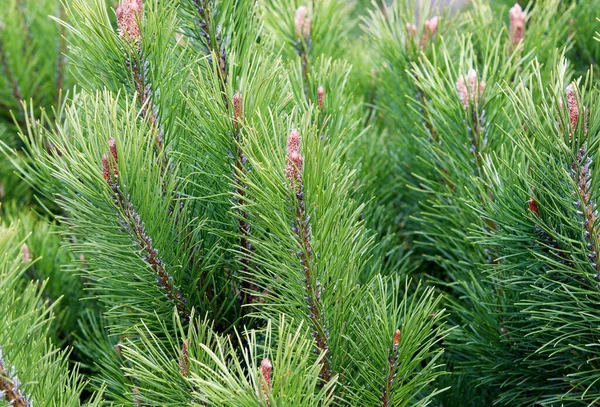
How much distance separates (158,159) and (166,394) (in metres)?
0.25

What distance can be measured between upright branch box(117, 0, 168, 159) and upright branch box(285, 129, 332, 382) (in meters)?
0.17

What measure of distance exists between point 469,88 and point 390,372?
39 cm

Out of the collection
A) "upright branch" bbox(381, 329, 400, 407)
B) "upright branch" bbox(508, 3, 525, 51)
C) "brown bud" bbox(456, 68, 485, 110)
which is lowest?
"upright branch" bbox(381, 329, 400, 407)

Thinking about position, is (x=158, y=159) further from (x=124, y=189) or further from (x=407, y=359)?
(x=407, y=359)

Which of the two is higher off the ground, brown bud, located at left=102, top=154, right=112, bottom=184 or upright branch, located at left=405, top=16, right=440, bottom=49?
upright branch, located at left=405, top=16, right=440, bottom=49

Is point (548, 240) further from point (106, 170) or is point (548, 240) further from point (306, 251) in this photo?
point (106, 170)

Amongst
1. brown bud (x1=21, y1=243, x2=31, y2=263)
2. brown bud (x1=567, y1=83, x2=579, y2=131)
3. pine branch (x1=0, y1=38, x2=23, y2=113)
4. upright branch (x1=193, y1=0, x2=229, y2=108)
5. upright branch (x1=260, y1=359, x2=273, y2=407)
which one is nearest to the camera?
upright branch (x1=260, y1=359, x2=273, y2=407)

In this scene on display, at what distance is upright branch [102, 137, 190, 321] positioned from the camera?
0.66 m

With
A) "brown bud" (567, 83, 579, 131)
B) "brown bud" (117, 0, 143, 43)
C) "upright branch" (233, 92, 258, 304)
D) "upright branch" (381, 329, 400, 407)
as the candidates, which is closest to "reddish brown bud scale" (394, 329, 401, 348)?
"upright branch" (381, 329, 400, 407)

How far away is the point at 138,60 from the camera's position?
75 cm

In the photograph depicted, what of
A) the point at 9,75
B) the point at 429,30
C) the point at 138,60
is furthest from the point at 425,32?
the point at 9,75

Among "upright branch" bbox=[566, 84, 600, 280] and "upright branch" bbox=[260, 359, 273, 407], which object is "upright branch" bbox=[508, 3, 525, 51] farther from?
"upright branch" bbox=[260, 359, 273, 407]

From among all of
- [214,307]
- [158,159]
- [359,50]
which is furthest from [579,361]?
[359,50]

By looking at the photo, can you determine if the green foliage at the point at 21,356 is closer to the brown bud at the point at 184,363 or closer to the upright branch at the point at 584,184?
the brown bud at the point at 184,363
